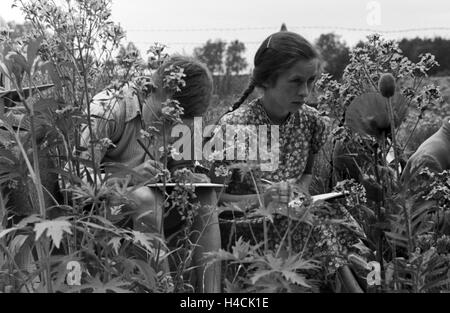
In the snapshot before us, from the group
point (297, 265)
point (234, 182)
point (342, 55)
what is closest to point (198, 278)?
point (234, 182)

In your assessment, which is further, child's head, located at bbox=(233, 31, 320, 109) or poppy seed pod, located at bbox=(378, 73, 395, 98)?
child's head, located at bbox=(233, 31, 320, 109)

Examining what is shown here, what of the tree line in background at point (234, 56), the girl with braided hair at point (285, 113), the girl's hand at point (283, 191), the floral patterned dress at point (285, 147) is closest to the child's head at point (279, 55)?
the girl with braided hair at point (285, 113)

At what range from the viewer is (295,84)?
2979 mm

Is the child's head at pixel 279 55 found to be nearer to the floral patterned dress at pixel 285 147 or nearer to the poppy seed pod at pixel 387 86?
the floral patterned dress at pixel 285 147

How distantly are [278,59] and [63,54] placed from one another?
1.33 metres

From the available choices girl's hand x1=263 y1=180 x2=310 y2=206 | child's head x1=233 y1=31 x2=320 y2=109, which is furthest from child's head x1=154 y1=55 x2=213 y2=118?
girl's hand x1=263 y1=180 x2=310 y2=206

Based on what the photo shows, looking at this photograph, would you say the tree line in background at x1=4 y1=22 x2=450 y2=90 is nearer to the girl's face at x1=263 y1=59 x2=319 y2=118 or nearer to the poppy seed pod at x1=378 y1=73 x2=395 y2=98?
the girl's face at x1=263 y1=59 x2=319 y2=118

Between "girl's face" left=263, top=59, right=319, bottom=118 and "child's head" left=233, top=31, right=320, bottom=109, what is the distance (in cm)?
2

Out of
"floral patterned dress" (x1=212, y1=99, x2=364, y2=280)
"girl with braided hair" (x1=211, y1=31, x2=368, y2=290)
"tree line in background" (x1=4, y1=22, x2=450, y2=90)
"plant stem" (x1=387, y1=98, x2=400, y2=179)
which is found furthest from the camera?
"tree line in background" (x1=4, y1=22, x2=450, y2=90)

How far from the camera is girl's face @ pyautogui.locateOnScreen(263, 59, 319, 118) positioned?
9.75 ft

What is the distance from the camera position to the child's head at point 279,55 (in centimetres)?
300

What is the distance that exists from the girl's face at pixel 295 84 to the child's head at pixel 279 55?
17 mm

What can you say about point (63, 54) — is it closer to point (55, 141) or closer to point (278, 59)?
point (55, 141)

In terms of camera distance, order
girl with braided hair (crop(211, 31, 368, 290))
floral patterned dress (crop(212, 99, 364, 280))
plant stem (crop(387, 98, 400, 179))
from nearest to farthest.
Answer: plant stem (crop(387, 98, 400, 179)) < floral patterned dress (crop(212, 99, 364, 280)) < girl with braided hair (crop(211, 31, 368, 290))
